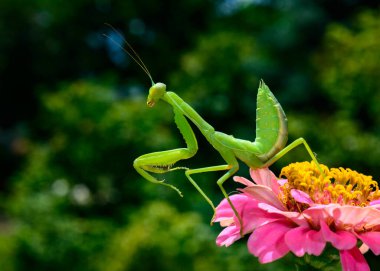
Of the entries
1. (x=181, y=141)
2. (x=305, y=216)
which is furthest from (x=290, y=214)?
(x=181, y=141)

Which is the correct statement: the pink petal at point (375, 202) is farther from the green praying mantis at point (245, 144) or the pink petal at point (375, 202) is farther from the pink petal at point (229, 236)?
the pink petal at point (229, 236)

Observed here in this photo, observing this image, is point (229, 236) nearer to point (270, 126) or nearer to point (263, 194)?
point (263, 194)

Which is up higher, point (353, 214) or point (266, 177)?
→ point (266, 177)

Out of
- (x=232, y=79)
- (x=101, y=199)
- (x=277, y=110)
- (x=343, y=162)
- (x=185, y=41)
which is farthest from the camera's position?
(x=185, y=41)

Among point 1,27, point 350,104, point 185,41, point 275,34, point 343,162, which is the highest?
point 1,27

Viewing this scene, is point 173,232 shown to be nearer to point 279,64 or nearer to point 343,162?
point 343,162

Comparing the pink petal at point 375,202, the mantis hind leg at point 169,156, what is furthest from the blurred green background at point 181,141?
the pink petal at point 375,202

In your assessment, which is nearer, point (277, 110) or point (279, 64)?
point (277, 110)

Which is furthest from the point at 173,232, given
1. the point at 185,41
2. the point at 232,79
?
the point at 185,41
